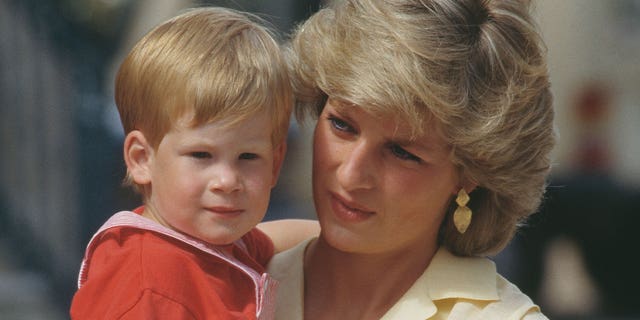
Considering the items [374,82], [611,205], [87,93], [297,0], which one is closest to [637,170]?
[611,205]

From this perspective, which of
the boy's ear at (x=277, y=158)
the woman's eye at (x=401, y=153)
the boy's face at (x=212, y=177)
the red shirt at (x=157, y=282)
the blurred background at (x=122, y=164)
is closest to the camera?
the red shirt at (x=157, y=282)

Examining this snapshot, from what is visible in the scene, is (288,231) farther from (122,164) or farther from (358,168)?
(122,164)

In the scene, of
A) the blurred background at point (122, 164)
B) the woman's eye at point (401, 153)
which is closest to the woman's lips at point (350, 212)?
the woman's eye at point (401, 153)

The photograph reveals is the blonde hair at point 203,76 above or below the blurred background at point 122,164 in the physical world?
above

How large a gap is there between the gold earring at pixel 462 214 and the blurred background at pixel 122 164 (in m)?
1.82

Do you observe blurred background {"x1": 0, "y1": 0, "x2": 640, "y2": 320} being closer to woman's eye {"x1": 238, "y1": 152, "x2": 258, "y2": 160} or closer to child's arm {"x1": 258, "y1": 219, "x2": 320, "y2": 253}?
child's arm {"x1": 258, "y1": 219, "x2": 320, "y2": 253}

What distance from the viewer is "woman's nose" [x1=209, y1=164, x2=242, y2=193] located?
2.23 m

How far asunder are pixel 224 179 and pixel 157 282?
0.25m

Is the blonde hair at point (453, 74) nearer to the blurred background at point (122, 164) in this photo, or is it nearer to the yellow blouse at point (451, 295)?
the yellow blouse at point (451, 295)

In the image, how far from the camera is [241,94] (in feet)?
7.32

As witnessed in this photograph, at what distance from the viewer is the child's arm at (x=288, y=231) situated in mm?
2990

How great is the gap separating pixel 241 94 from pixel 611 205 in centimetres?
504

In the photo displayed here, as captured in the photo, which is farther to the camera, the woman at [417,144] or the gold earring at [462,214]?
the gold earring at [462,214]

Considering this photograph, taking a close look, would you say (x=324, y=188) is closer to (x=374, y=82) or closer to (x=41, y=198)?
(x=374, y=82)
